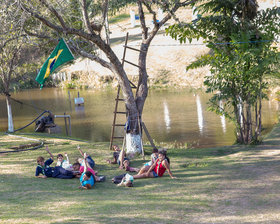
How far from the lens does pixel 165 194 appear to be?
9.29 meters

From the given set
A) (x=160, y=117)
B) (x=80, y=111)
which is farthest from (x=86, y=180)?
(x=80, y=111)

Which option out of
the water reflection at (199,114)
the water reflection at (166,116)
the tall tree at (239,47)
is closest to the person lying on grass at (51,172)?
the tall tree at (239,47)

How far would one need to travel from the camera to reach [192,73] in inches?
1667

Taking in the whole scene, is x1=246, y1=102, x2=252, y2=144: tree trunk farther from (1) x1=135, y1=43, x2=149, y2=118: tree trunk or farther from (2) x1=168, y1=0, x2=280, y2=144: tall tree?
(1) x1=135, y1=43, x2=149, y2=118: tree trunk

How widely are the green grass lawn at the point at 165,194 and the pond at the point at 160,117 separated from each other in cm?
618

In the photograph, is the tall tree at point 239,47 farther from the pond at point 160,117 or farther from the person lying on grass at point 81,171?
the person lying on grass at point 81,171

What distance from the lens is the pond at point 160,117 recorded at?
2031 cm

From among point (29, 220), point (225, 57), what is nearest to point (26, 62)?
point (225, 57)

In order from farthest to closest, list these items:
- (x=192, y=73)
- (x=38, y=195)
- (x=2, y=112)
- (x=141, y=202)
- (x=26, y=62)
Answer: (x=192, y=73)
(x=2, y=112)
(x=26, y=62)
(x=38, y=195)
(x=141, y=202)

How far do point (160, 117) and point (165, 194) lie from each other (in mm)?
16564

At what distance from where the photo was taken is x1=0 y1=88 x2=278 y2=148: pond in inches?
800

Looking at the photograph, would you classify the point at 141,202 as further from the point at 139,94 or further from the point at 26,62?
the point at 26,62

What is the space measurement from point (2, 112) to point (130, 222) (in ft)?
90.7

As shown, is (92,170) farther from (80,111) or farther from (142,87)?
(80,111)
